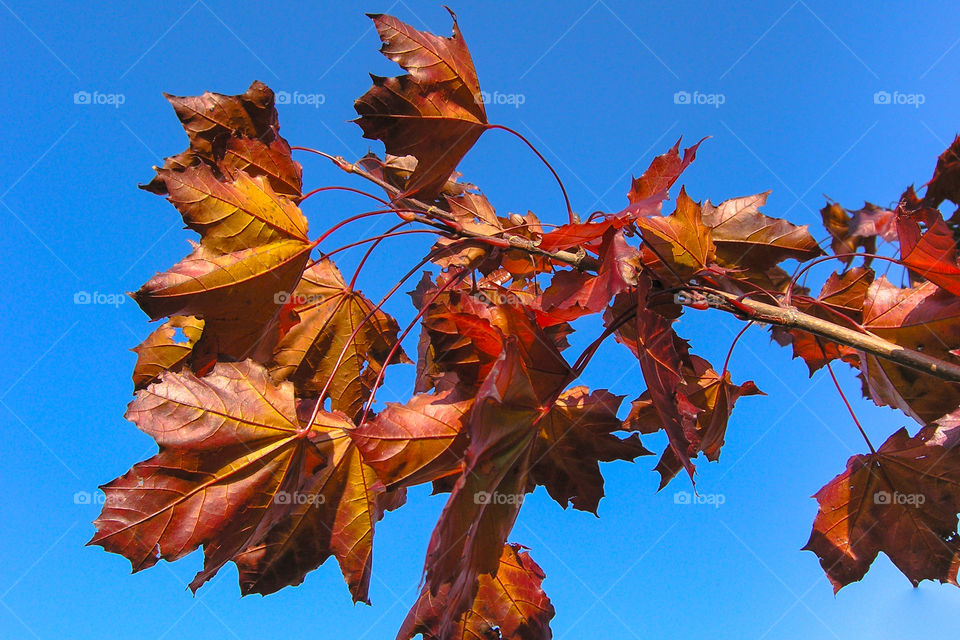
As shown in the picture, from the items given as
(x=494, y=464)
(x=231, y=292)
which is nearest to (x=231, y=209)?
(x=231, y=292)

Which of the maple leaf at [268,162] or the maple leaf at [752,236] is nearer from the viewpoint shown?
the maple leaf at [752,236]

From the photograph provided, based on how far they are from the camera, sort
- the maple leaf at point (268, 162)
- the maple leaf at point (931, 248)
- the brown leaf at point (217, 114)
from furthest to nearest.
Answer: the brown leaf at point (217, 114) < the maple leaf at point (268, 162) < the maple leaf at point (931, 248)

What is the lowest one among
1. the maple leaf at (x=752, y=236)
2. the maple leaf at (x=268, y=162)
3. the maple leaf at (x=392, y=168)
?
the maple leaf at (x=268, y=162)

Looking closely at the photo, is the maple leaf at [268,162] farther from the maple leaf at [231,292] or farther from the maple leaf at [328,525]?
the maple leaf at [328,525]

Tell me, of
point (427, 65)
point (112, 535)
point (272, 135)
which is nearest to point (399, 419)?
point (112, 535)

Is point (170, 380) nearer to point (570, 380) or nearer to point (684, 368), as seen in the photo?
point (570, 380)

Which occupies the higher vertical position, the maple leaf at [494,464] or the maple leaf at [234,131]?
the maple leaf at [234,131]

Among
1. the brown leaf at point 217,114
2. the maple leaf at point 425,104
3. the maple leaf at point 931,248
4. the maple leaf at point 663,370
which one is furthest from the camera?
the brown leaf at point 217,114

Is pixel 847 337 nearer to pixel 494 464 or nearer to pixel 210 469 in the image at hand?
pixel 494 464

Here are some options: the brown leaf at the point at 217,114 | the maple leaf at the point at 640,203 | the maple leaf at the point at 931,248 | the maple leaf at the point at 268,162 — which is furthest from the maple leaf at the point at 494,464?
the brown leaf at the point at 217,114
